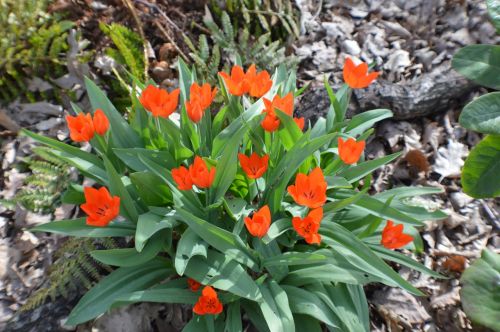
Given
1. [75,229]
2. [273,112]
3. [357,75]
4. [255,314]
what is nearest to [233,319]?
[255,314]

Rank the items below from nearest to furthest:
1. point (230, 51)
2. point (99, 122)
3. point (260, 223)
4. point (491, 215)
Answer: point (260, 223)
point (99, 122)
point (491, 215)
point (230, 51)

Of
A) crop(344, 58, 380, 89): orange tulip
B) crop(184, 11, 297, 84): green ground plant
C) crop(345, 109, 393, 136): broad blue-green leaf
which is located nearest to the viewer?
crop(344, 58, 380, 89): orange tulip

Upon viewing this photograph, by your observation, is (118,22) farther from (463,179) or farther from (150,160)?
(463,179)

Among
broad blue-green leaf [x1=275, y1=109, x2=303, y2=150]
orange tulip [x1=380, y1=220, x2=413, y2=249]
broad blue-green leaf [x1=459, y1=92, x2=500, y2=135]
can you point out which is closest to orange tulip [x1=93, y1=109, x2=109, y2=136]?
broad blue-green leaf [x1=275, y1=109, x2=303, y2=150]

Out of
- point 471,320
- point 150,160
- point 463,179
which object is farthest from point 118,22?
point 471,320

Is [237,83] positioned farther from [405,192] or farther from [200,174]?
[405,192]

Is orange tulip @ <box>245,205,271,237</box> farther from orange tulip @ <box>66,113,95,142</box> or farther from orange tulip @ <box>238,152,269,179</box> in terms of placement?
orange tulip @ <box>66,113,95,142</box>
